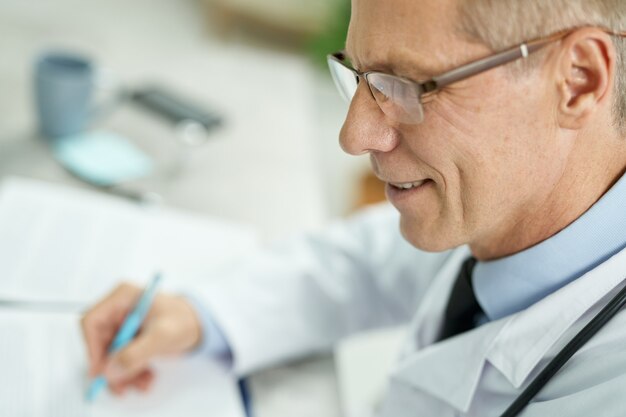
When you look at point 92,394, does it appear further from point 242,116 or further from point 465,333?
point 242,116

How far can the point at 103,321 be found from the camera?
1.04m

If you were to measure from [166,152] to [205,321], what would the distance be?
0.50 meters

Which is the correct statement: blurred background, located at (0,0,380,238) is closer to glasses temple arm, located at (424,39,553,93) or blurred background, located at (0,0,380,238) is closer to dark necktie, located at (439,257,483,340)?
dark necktie, located at (439,257,483,340)

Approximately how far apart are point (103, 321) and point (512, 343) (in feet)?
1.72

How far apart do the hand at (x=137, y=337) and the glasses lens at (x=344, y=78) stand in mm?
399

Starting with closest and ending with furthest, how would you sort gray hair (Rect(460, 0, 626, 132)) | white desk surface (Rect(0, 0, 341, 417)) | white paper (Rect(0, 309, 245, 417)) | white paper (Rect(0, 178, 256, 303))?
gray hair (Rect(460, 0, 626, 132))
white paper (Rect(0, 309, 245, 417))
white paper (Rect(0, 178, 256, 303))
white desk surface (Rect(0, 0, 341, 417))

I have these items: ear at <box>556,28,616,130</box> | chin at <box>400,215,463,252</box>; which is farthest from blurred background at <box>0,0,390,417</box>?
ear at <box>556,28,616,130</box>

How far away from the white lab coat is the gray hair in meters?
0.25

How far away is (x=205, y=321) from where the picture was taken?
113 centimetres

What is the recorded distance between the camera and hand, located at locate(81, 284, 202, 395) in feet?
3.29

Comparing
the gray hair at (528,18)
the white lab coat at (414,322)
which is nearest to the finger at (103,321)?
the white lab coat at (414,322)

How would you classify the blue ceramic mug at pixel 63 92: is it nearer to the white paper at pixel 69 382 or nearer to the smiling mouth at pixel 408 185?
the white paper at pixel 69 382

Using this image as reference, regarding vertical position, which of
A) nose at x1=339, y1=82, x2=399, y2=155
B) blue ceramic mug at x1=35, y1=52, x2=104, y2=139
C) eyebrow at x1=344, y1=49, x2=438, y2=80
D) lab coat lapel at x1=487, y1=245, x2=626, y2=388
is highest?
eyebrow at x1=344, y1=49, x2=438, y2=80

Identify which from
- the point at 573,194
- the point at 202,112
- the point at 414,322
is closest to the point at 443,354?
the point at 414,322
